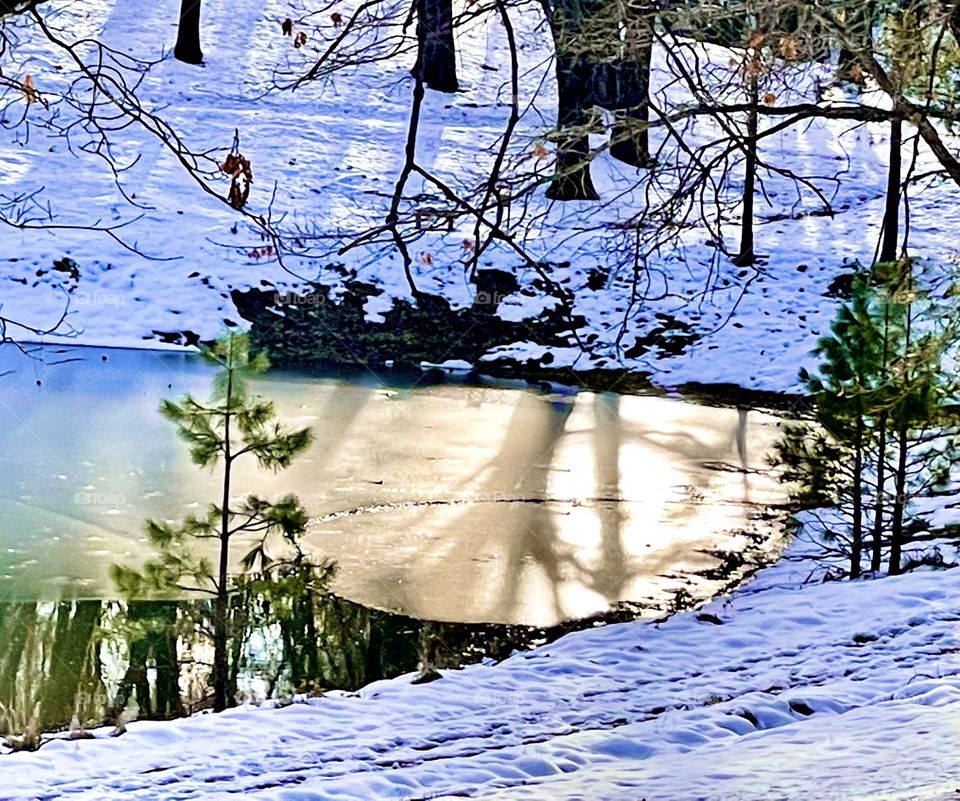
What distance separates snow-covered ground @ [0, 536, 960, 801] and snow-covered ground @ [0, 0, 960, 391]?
563 cm

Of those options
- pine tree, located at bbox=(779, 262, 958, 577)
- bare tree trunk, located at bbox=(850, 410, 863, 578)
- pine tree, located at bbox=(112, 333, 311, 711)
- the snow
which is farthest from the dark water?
pine tree, located at bbox=(779, 262, 958, 577)

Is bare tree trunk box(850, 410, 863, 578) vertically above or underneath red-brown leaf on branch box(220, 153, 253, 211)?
underneath

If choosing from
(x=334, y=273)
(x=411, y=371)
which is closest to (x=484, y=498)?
(x=411, y=371)

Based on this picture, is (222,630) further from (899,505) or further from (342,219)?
(342,219)

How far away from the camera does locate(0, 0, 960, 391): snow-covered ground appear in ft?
51.7

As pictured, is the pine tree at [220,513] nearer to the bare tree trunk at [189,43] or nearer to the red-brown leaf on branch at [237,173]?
the red-brown leaf on branch at [237,173]

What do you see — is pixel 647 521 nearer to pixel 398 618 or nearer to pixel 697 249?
pixel 398 618

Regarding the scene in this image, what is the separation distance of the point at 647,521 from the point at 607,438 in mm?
2386

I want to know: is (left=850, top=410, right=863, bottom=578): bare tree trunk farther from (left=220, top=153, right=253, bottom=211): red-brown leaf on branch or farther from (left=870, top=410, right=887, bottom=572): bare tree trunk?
(left=220, top=153, right=253, bottom=211): red-brown leaf on branch

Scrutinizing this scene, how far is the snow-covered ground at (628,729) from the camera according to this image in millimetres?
5188

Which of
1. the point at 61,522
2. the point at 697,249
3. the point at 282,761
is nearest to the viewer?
the point at 282,761

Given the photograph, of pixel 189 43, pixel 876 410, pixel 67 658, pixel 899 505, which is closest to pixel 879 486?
pixel 899 505

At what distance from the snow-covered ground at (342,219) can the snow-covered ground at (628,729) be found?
5.63 m

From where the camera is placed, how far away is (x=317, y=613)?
787 cm
